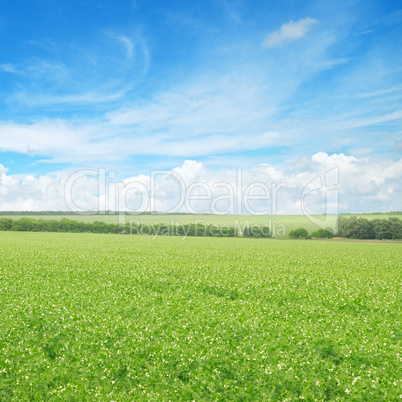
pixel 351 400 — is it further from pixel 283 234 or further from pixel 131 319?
pixel 283 234

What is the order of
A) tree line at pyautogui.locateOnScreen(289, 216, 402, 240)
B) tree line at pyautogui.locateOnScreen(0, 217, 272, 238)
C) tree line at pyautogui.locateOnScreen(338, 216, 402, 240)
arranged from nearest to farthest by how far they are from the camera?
1. tree line at pyautogui.locateOnScreen(338, 216, 402, 240)
2. tree line at pyautogui.locateOnScreen(289, 216, 402, 240)
3. tree line at pyautogui.locateOnScreen(0, 217, 272, 238)

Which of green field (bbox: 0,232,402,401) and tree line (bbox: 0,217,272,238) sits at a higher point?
green field (bbox: 0,232,402,401)

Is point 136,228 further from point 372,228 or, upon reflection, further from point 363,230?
point 372,228

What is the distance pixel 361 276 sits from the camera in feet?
73.8

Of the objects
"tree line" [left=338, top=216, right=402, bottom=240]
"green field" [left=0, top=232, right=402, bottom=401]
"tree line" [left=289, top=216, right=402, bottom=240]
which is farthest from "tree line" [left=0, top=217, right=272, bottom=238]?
"green field" [left=0, top=232, right=402, bottom=401]

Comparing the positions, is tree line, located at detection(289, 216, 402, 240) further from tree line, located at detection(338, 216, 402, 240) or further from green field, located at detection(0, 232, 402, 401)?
green field, located at detection(0, 232, 402, 401)

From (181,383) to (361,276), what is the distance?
18.1 meters

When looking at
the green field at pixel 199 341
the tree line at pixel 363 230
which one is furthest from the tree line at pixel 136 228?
the green field at pixel 199 341

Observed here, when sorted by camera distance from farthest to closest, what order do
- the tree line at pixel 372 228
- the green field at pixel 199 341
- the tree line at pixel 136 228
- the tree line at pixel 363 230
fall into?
the tree line at pixel 136 228
the tree line at pixel 363 230
the tree line at pixel 372 228
the green field at pixel 199 341

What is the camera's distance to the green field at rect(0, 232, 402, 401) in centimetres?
862

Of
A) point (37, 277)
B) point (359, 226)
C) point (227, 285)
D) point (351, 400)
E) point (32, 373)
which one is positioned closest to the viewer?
point (351, 400)

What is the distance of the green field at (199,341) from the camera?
862cm

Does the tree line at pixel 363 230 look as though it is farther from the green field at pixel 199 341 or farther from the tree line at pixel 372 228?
the green field at pixel 199 341

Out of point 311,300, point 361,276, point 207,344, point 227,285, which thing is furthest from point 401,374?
point 361,276
